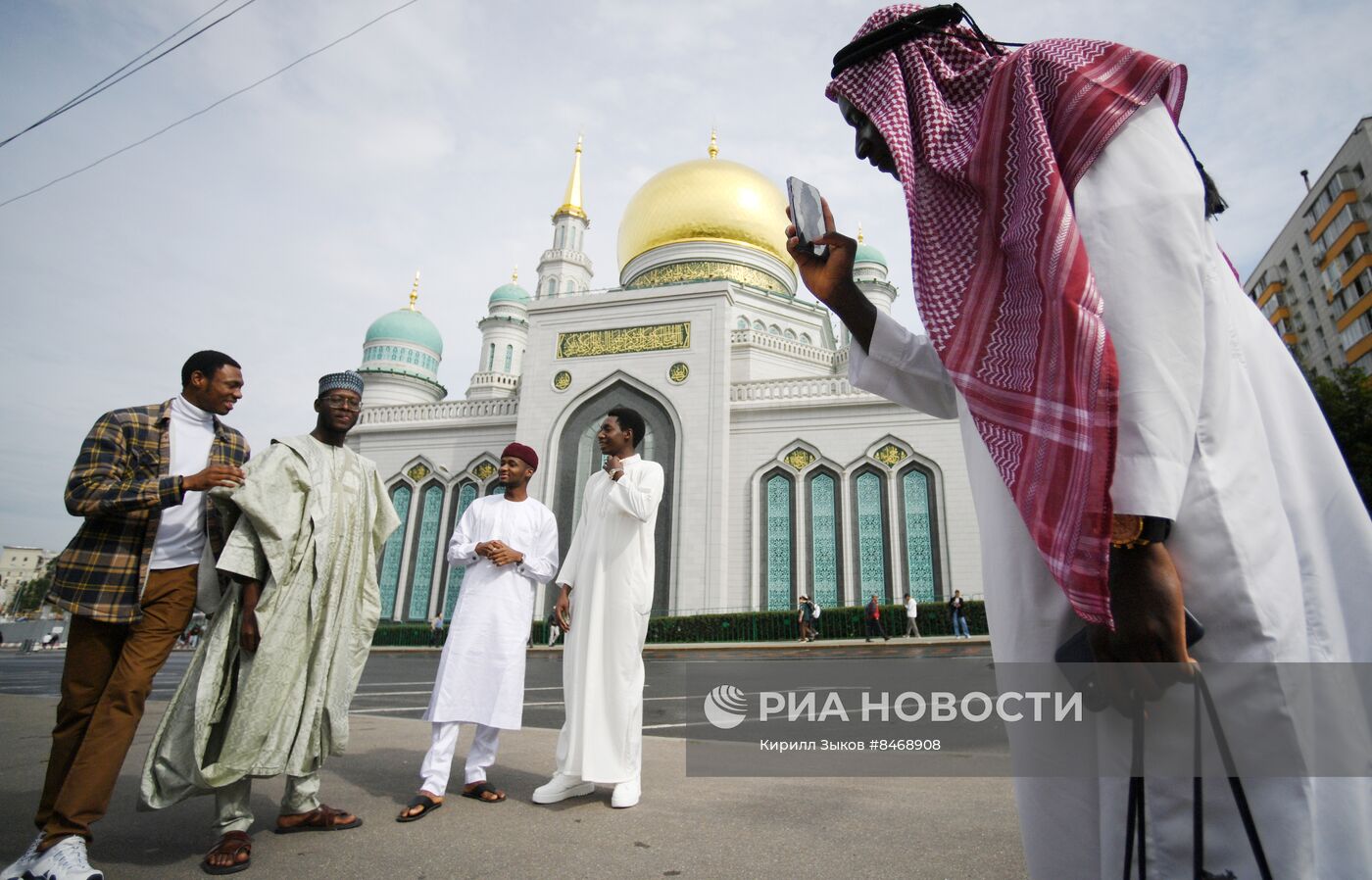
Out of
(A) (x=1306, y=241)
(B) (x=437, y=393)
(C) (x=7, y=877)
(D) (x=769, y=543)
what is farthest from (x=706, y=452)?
(A) (x=1306, y=241)

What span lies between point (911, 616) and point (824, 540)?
266 cm

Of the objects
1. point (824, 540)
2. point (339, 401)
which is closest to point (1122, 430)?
point (339, 401)

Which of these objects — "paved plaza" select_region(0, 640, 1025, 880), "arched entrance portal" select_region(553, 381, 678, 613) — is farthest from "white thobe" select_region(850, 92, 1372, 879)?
"arched entrance portal" select_region(553, 381, 678, 613)

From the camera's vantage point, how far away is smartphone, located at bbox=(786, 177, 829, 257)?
134cm

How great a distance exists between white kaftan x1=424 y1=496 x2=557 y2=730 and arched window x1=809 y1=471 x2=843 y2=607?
12.2 metres

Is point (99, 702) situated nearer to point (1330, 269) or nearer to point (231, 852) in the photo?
point (231, 852)

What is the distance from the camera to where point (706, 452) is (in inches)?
612

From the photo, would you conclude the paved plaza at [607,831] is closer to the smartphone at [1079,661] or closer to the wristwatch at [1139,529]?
the smartphone at [1079,661]

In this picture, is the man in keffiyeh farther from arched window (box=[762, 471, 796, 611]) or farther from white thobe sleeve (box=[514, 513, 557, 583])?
arched window (box=[762, 471, 796, 611])

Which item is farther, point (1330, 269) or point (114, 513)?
point (1330, 269)

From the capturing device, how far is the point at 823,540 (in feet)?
49.3

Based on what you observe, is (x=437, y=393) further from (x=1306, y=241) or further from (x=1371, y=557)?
(x=1306, y=241)

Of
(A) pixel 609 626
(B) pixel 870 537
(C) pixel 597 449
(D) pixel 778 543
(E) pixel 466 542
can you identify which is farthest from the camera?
(C) pixel 597 449

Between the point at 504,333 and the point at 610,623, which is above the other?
the point at 504,333
